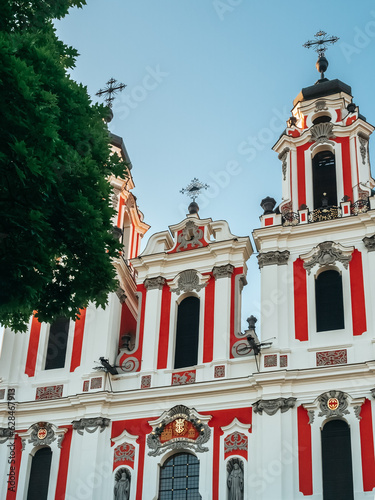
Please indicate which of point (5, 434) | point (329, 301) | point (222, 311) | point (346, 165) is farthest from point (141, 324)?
point (346, 165)

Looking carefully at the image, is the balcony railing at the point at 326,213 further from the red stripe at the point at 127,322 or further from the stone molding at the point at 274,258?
the red stripe at the point at 127,322

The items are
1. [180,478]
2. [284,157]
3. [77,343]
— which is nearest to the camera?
[180,478]

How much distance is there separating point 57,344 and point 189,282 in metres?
4.61

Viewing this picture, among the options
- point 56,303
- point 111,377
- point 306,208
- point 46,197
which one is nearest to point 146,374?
point 111,377

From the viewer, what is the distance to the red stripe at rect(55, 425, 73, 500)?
74.0 ft

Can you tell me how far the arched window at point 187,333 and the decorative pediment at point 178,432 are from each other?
1.71 m

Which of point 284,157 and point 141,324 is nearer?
point 141,324

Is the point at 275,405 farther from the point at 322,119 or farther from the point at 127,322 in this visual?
the point at 322,119

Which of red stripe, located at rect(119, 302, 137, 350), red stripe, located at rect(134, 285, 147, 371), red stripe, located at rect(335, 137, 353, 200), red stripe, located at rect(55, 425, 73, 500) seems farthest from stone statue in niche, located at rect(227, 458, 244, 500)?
red stripe, located at rect(335, 137, 353, 200)

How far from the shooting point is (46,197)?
1365cm

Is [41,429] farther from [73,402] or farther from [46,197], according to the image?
[46,197]

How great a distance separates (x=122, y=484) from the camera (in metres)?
22.1

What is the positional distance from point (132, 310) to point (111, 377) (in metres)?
3.89

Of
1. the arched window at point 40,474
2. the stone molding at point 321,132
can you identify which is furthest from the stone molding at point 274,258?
the arched window at point 40,474
